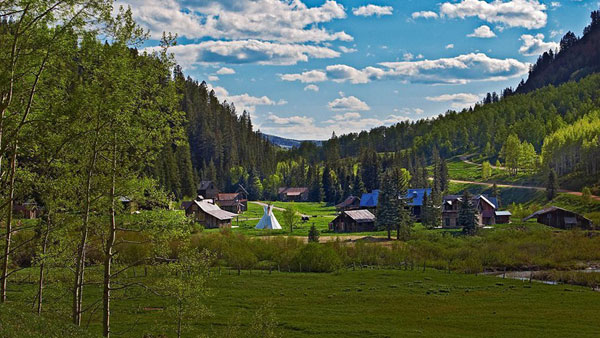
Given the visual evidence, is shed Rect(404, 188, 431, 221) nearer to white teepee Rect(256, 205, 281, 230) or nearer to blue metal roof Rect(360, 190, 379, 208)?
blue metal roof Rect(360, 190, 379, 208)

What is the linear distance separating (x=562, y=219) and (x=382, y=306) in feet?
182

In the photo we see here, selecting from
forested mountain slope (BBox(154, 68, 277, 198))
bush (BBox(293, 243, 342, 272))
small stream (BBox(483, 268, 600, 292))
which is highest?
forested mountain slope (BBox(154, 68, 277, 198))

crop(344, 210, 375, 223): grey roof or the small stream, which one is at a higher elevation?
crop(344, 210, 375, 223): grey roof

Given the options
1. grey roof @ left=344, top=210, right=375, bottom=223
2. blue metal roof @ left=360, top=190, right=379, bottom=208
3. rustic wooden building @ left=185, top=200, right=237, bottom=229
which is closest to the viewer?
grey roof @ left=344, top=210, right=375, bottom=223

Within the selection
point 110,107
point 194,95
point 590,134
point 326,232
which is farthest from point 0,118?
point 194,95

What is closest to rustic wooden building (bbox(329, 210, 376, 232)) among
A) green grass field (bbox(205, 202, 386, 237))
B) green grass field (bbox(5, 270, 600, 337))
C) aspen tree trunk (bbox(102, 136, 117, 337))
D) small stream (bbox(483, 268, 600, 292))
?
green grass field (bbox(205, 202, 386, 237))

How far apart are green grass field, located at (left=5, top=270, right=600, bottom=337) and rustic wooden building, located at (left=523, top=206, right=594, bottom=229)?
39.5 meters

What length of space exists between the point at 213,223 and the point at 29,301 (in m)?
72.1

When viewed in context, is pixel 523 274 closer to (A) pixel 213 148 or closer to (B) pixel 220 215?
(B) pixel 220 215

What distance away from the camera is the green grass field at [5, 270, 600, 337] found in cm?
3114

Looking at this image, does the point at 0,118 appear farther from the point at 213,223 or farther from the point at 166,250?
the point at 213,223

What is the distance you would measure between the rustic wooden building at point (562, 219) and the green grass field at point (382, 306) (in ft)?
129

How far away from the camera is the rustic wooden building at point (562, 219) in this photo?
263 ft

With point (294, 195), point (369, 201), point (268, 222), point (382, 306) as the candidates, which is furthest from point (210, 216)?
point (294, 195)
